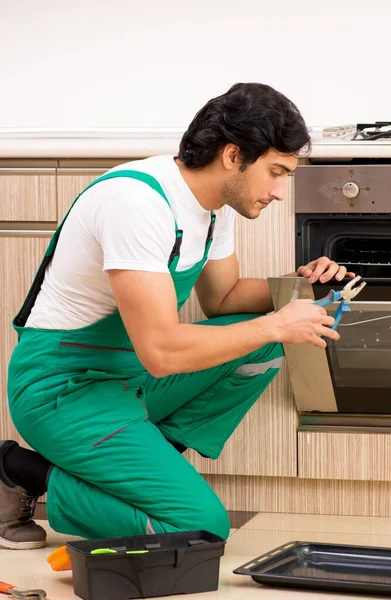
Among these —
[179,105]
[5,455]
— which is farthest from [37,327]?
[179,105]

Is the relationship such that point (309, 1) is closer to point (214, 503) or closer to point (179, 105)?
point (179, 105)

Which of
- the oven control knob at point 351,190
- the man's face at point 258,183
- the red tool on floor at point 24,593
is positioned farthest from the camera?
the oven control knob at point 351,190

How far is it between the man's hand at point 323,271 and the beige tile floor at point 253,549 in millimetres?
585

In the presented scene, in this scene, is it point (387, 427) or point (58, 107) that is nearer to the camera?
point (387, 427)

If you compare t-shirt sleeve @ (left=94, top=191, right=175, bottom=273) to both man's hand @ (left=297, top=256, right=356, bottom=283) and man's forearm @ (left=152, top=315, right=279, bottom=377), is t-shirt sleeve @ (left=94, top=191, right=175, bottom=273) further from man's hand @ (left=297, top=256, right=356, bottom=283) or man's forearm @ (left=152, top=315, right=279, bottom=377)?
man's hand @ (left=297, top=256, right=356, bottom=283)

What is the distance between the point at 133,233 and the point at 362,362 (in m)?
0.77

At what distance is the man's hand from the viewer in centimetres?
204

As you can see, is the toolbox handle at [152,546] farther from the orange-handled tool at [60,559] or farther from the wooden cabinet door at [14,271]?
the wooden cabinet door at [14,271]

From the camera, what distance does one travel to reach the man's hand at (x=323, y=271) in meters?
2.04

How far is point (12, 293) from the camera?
7.91 feet

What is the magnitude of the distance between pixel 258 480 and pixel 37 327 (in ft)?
2.41

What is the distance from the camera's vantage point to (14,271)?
2.41 metres

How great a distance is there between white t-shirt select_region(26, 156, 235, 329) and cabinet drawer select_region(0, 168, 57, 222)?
40 centimetres

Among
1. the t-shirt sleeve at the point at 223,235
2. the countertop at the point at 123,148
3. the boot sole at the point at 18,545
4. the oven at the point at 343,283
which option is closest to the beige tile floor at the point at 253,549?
the boot sole at the point at 18,545
